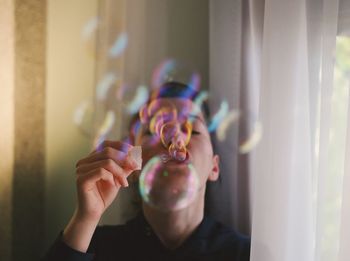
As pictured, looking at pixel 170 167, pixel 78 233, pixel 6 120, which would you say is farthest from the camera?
pixel 6 120

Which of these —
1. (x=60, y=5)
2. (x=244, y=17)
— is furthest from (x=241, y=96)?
(x=60, y=5)

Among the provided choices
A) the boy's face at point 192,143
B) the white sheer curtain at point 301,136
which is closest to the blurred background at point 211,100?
the white sheer curtain at point 301,136

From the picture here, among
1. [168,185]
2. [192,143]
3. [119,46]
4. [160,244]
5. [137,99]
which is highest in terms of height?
[119,46]

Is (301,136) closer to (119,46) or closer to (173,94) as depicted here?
(173,94)

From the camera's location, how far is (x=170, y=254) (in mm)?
1152

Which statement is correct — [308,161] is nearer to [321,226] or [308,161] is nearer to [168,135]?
[321,226]

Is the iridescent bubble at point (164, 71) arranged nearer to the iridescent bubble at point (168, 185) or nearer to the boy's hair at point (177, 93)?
the boy's hair at point (177, 93)

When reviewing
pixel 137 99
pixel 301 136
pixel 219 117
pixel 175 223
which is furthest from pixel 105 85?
pixel 301 136

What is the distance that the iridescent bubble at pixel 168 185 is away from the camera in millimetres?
1101

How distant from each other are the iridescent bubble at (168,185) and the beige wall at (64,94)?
372 mm

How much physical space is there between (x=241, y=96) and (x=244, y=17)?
24cm

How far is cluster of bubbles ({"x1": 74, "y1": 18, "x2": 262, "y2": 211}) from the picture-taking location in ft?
3.58

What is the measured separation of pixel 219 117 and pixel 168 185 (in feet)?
0.96

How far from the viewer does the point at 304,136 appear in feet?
2.91
